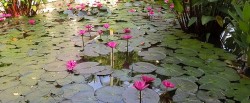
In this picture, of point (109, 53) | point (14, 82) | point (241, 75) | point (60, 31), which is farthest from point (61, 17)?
point (241, 75)

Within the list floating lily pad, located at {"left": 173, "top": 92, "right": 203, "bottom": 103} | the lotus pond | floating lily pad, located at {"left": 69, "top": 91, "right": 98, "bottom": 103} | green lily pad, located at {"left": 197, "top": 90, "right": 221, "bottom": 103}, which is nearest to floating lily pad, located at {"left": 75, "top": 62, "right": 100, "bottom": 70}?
the lotus pond

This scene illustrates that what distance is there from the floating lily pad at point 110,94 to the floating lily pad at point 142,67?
12.2 inches

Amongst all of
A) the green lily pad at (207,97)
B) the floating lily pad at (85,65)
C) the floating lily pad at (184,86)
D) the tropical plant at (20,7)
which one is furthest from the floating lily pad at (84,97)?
the tropical plant at (20,7)

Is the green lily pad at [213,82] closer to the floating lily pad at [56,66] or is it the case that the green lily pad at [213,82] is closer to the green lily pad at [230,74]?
the green lily pad at [230,74]

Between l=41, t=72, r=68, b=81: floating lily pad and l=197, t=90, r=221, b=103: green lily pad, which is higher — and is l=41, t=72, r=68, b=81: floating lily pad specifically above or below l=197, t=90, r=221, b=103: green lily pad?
above

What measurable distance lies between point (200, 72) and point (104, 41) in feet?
3.54

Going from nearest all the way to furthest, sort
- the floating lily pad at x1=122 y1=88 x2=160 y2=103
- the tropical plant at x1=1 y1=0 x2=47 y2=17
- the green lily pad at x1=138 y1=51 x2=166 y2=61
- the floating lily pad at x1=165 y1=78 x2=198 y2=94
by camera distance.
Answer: the floating lily pad at x1=122 y1=88 x2=160 y2=103 < the floating lily pad at x1=165 y1=78 x2=198 y2=94 < the green lily pad at x1=138 y1=51 x2=166 y2=61 < the tropical plant at x1=1 y1=0 x2=47 y2=17

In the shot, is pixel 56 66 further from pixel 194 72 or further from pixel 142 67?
pixel 194 72

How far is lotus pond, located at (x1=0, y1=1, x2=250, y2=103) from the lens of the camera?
159 centimetres

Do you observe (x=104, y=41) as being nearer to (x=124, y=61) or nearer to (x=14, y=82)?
(x=124, y=61)

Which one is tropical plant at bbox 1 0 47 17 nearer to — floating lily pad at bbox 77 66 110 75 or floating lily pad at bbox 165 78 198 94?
floating lily pad at bbox 77 66 110 75

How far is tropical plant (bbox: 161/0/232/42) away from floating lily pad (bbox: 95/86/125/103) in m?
1.24

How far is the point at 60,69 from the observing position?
1.96 metres

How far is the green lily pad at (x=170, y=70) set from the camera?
6.18 feet
